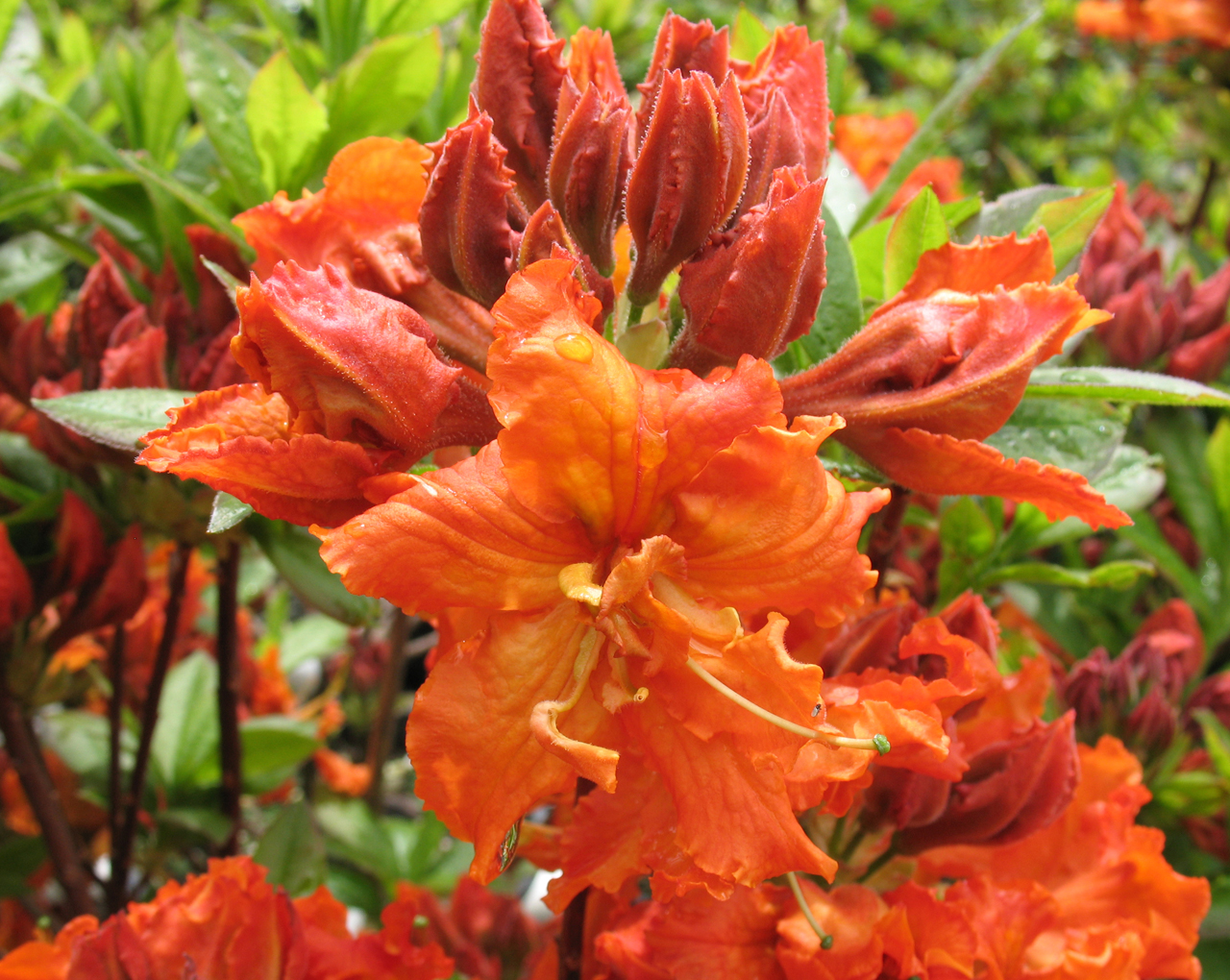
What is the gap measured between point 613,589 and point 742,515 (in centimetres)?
9

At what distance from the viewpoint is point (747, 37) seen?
1.18 metres

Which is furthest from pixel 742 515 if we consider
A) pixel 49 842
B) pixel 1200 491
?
pixel 1200 491

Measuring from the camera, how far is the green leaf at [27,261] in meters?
1.49

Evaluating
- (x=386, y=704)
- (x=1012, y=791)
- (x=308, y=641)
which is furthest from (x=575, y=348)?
(x=308, y=641)

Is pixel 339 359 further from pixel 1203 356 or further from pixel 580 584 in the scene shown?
pixel 1203 356

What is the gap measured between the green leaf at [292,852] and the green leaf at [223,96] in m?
0.72

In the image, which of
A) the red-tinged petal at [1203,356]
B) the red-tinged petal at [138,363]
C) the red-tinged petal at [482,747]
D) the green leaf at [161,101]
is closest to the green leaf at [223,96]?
the red-tinged petal at [138,363]

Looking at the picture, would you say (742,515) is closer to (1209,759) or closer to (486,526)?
(486,526)

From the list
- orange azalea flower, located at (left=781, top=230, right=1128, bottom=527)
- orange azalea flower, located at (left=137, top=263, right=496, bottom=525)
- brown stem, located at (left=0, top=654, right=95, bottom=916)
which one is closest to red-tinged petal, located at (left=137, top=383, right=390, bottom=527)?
orange azalea flower, located at (left=137, top=263, right=496, bottom=525)

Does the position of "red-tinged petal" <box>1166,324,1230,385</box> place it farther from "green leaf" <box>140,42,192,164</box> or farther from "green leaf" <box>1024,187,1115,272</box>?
"green leaf" <box>140,42,192,164</box>

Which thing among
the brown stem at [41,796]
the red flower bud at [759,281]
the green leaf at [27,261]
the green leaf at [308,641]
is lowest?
the green leaf at [308,641]

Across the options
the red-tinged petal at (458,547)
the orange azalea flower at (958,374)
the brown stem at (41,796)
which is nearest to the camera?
the red-tinged petal at (458,547)

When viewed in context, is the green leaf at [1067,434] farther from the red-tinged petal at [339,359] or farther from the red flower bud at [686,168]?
the red-tinged petal at [339,359]

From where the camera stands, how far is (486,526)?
624 mm
